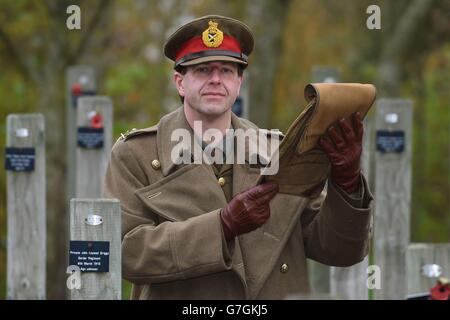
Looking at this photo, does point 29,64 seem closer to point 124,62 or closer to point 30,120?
point 30,120

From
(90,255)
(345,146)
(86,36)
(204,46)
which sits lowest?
(90,255)

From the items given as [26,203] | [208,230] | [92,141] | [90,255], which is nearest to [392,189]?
[92,141]

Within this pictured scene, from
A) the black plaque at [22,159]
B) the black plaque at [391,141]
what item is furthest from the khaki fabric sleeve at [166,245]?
the black plaque at [391,141]

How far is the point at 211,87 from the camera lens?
172 inches

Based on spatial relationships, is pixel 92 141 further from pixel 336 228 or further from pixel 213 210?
pixel 336 228

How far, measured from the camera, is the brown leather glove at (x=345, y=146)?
3.99 meters

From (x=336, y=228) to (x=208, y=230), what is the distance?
1.77 ft

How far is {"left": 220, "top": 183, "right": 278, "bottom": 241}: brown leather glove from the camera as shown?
13.4 ft

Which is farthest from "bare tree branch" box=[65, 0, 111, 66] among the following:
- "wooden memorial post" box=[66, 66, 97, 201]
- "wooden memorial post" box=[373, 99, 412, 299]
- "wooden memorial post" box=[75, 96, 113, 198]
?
"wooden memorial post" box=[373, 99, 412, 299]

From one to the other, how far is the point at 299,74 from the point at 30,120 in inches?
579

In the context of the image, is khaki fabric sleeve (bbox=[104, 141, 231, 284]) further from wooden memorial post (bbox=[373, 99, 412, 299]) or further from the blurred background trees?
the blurred background trees
